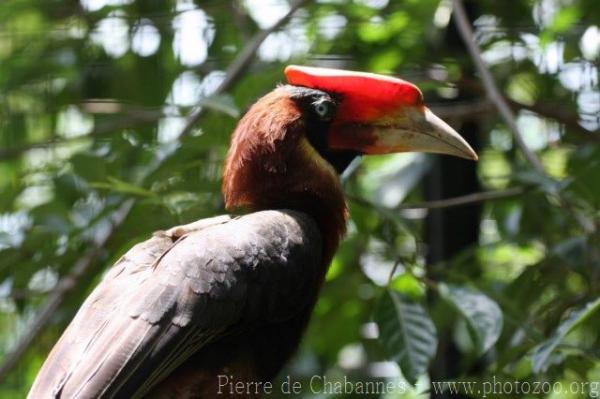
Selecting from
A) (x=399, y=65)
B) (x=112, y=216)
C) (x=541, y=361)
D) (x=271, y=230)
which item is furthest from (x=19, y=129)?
(x=541, y=361)

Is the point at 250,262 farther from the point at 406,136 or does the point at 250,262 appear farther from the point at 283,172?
the point at 406,136

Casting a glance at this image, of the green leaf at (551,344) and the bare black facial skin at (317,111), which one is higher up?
the bare black facial skin at (317,111)

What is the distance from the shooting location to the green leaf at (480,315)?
2450 millimetres

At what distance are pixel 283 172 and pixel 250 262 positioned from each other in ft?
1.00

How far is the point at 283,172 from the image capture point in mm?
2518

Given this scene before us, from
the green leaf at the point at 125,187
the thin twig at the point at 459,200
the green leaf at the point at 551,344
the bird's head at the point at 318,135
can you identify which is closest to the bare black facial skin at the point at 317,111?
the bird's head at the point at 318,135

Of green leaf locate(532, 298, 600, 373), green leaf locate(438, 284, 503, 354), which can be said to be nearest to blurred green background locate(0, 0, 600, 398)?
green leaf locate(438, 284, 503, 354)

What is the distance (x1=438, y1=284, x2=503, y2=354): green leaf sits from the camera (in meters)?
2.45

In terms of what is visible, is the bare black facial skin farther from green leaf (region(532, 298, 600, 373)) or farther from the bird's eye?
green leaf (region(532, 298, 600, 373))

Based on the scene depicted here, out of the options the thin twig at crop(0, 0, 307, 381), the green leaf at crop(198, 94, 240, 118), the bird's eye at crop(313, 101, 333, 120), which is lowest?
the thin twig at crop(0, 0, 307, 381)

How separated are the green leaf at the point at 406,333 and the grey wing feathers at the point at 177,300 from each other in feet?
0.75

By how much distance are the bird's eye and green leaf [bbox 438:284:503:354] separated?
48 cm

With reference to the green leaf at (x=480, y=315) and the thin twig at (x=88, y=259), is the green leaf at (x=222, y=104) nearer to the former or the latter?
the thin twig at (x=88, y=259)

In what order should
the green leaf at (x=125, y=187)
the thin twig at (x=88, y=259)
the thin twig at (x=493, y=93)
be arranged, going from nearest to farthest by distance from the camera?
the green leaf at (x=125, y=187), the thin twig at (x=493, y=93), the thin twig at (x=88, y=259)
